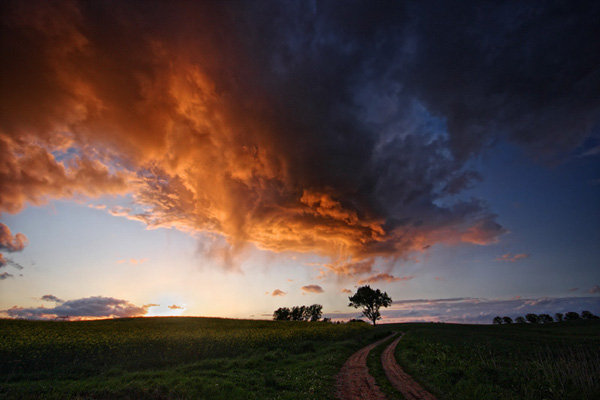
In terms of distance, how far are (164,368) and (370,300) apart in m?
113

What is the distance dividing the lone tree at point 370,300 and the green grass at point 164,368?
94.3 metres

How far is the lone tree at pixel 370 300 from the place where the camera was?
404 ft

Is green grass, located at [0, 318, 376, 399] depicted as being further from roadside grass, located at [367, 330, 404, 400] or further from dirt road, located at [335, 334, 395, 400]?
roadside grass, located at [367, 330, 404, 400]

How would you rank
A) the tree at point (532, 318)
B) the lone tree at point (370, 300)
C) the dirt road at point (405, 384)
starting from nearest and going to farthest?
the dirt road at point (405, 384), the lone tree at point (370, 300), the tree at point (532, 318)

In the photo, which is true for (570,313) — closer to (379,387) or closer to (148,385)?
(379,387)

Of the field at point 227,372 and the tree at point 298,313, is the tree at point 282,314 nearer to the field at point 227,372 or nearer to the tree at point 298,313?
the tree at point 298,313

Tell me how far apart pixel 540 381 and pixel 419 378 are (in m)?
6.44

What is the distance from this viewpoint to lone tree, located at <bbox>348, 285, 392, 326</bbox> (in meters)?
123

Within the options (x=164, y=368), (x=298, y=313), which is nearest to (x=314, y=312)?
(x=298, y=313)

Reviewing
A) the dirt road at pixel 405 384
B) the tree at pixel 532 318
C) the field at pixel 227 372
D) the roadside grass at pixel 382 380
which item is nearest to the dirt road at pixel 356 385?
the roadside grass at pixel 382 380

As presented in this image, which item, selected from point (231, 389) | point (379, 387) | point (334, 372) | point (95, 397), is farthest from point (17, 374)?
point (379, 387)

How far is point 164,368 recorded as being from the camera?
24781mm

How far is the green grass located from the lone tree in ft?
309

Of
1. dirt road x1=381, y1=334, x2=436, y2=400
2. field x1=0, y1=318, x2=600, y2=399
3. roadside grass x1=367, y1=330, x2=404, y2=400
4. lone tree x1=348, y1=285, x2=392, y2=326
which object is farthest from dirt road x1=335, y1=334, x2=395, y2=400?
lone tree x1=348, y1=285, x2=392, y2=326
